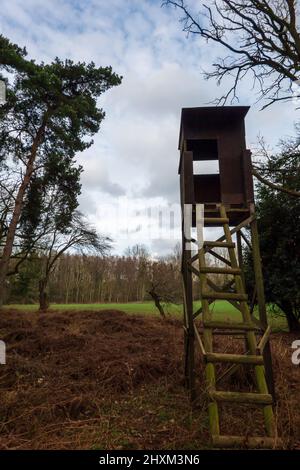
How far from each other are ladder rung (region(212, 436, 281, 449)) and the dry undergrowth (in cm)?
38

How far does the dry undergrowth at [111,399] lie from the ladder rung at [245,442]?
1.24ft

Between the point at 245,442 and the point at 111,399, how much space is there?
2.73 m

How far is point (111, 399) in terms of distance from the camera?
5.61 m

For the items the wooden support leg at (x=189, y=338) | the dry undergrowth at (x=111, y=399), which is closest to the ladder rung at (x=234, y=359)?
the dry undergrowth at (x=111, y=399)

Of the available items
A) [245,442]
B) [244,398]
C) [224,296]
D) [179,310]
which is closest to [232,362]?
[244,398]

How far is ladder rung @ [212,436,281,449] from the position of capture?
3.54 meters

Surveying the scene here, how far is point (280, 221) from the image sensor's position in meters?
13.0

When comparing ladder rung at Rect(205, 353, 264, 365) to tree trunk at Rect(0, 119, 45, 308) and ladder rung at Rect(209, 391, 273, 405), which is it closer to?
ladder rung at Rect(209, 391, 273, 405)

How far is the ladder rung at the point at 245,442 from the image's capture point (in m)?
3.54

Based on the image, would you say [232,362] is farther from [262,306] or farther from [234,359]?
[262,306]

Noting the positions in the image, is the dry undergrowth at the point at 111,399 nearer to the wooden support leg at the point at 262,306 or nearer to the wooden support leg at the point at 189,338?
the wooden support leg at the point at 189,338

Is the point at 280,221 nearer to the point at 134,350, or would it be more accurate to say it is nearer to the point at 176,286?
the point at 134,350

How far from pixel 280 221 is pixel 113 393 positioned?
974cm
